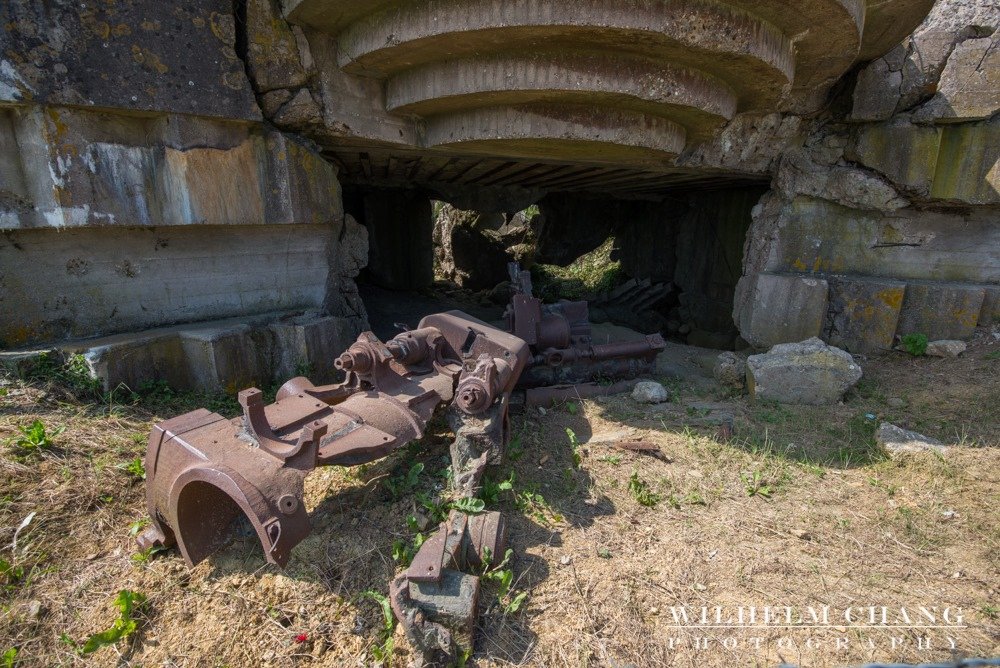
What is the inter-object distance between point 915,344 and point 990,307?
0.68 m

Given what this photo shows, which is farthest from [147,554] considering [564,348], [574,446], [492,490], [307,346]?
[564,348]

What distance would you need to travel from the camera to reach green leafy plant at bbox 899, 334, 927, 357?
14.1 feet

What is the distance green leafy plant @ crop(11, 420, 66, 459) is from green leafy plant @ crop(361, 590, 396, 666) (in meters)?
1.84

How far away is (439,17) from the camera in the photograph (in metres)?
2.63

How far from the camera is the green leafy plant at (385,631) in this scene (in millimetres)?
1851

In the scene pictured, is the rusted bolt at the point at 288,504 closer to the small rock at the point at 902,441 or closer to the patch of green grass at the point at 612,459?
the patch of green grass at the point at 612,459

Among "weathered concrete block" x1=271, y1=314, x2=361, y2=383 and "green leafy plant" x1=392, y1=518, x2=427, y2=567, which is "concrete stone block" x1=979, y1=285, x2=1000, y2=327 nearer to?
"green leafy plant" x1=392, y1=518, x2=427, y2=567

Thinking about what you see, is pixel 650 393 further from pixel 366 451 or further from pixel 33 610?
pixel 33 610

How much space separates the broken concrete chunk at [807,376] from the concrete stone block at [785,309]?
72 centimetres

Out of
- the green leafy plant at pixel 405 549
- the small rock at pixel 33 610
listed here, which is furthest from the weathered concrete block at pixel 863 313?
the small rock at pixel 33 610

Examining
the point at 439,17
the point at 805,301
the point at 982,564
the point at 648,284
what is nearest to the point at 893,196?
the point at 805,301

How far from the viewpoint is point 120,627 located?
Result: 1870 millimetres

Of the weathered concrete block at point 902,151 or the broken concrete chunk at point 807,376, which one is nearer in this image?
the broken concrete chunk at point 807,376

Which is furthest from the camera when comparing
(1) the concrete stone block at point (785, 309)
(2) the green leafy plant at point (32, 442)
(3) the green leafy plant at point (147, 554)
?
(1) the concrete stone block at point (785, 309)
